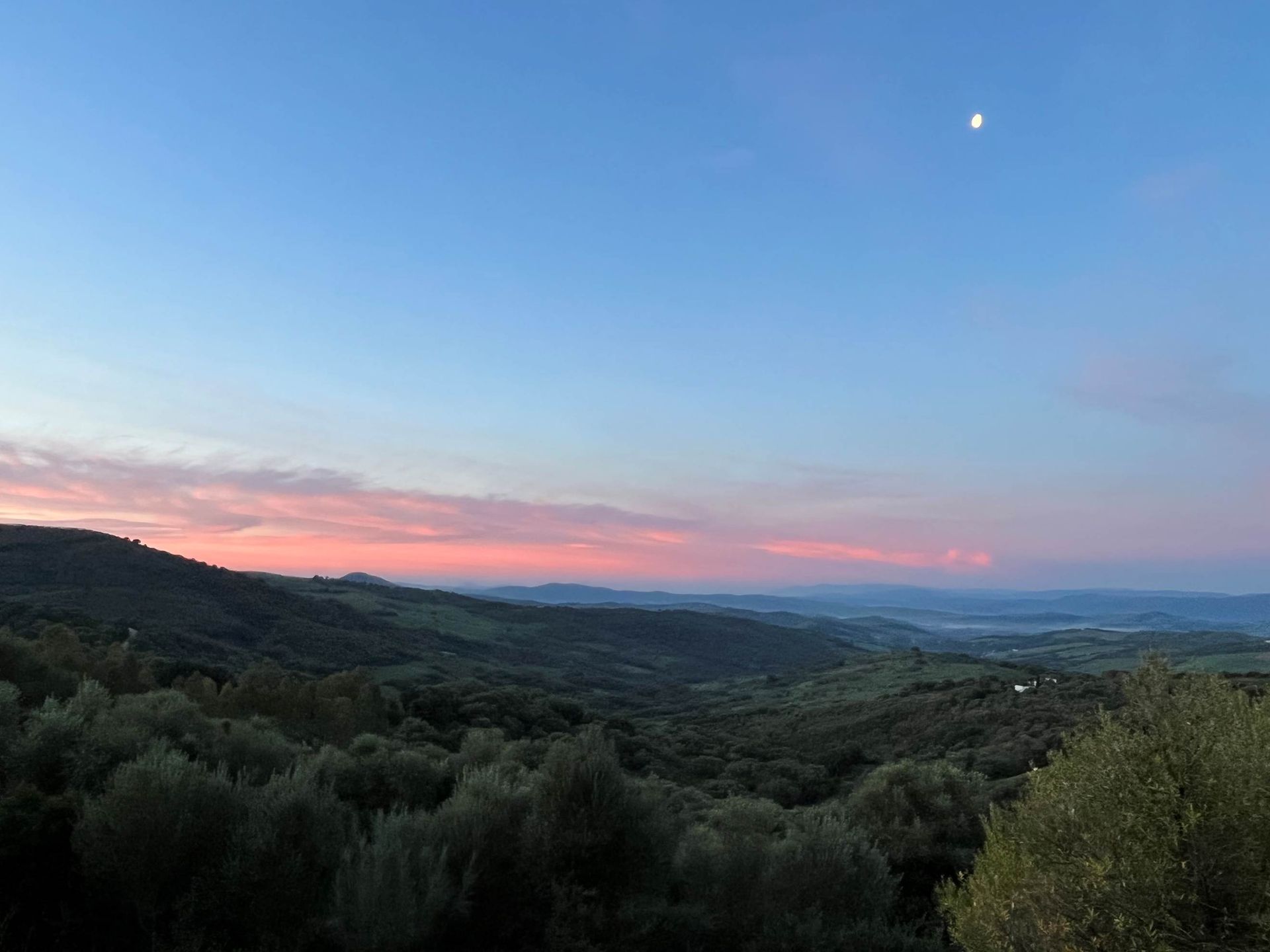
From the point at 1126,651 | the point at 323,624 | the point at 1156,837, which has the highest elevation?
the point at 1156,837

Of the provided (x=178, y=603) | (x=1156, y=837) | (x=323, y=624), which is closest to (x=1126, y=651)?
(x=323, y=624)

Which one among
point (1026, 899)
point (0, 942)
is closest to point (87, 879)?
point (0, 942)

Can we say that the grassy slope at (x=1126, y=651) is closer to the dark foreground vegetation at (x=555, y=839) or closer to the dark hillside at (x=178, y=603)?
the dark foreground vegetation at (x=555, y=839)

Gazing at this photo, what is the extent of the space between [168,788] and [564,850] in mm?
6345

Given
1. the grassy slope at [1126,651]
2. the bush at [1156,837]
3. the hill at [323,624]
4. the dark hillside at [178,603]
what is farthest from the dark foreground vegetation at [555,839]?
the grassy slope at [1126,651]

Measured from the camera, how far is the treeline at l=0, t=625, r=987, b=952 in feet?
35.9

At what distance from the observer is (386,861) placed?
1112 cm

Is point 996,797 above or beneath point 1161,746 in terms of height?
beneath

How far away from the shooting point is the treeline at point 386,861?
1093 centimetres

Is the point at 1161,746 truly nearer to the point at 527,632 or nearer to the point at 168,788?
the point at 168,788

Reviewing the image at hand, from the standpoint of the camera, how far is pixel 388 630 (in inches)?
4028

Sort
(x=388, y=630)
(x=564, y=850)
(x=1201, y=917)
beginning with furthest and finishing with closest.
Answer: (x=388, y=630), (x=564, y=850), (x=1201, y=917)

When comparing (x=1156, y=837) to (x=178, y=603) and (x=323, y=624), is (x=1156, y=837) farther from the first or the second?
(x=323, y=624)

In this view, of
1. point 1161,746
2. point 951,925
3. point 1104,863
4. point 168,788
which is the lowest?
point 951,925
